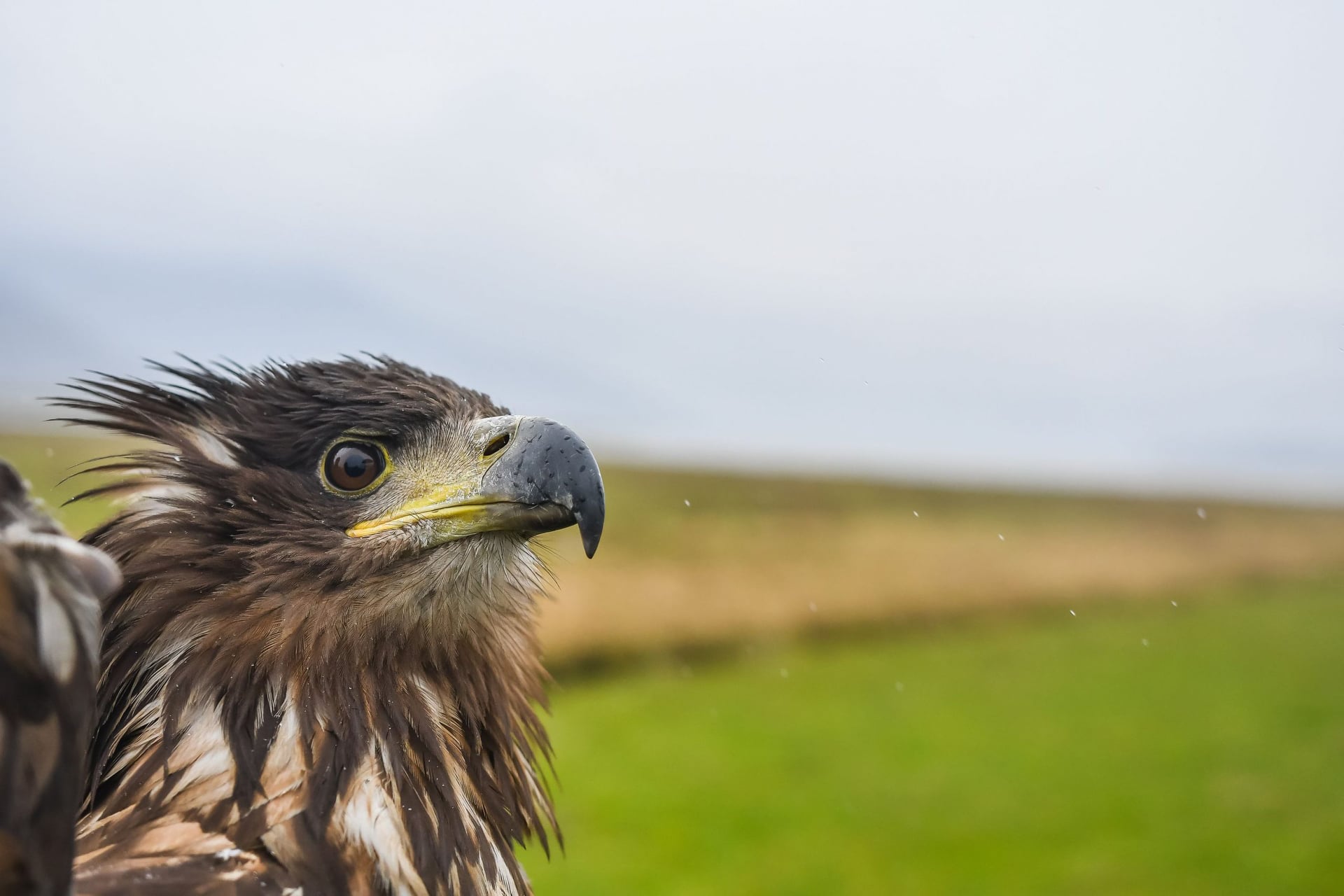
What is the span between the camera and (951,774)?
15.9m

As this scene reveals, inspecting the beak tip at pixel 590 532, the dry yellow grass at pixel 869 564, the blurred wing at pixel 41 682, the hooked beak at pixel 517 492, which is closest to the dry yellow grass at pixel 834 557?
the dry yellow grass at pixel 869 564

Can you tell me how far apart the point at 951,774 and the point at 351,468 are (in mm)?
14518

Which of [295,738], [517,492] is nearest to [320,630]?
[295,738]

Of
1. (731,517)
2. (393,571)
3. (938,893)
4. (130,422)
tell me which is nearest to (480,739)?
(393,571)

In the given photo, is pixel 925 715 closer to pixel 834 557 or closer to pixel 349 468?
pixel 834 557

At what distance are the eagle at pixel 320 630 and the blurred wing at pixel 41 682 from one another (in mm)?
439

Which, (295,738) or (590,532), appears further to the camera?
(590,532)

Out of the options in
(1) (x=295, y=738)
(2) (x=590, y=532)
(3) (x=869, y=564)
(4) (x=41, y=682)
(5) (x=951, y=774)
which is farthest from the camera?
(3) (x=869, y=564)

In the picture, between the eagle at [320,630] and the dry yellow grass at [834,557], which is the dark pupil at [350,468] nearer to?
the eagle at [320,630]

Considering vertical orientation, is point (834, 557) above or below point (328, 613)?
below

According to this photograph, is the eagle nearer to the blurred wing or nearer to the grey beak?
the grey beak

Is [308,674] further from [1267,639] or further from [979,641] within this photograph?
[1267,639]

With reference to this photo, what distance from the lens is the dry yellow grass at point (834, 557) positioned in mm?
20359

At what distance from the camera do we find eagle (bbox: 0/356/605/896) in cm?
256
